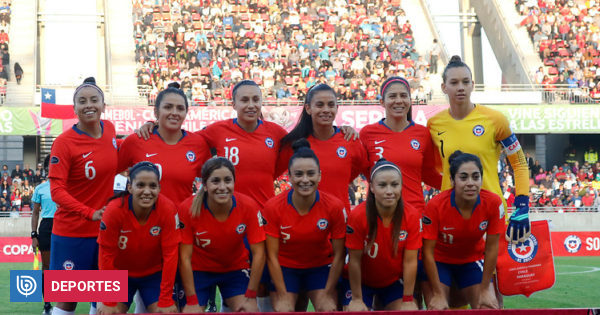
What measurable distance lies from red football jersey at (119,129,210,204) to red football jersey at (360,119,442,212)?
1.36 meters

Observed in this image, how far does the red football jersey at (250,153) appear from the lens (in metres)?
5.58

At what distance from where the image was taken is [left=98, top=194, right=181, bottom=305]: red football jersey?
4984 millimetres

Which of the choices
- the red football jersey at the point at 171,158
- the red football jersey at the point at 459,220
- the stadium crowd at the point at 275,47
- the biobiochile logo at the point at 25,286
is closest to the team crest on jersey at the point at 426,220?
the red football jersey at the point at 459,220

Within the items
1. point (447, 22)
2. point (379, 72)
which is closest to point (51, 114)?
point (379, 72)

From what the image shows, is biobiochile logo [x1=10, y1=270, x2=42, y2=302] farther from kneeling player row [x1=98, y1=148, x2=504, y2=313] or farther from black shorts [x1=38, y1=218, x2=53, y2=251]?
black shorts [x1=38, y1=218, x2=53, y2=251]

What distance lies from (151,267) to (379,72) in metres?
19.6

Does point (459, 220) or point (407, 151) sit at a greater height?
point (407, 151)

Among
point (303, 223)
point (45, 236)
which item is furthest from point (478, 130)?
point (45, 236)

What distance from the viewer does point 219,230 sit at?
5.17 m

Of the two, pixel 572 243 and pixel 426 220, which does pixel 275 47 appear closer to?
pixel 572 243

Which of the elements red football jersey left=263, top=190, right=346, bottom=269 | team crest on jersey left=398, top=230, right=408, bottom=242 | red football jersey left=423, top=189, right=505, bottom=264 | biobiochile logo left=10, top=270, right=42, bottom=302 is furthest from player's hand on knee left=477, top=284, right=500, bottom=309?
biobiochile logo left=10, top=270, right=42, bottom=302

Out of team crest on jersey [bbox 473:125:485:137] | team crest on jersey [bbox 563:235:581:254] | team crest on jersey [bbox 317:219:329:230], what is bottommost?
team crest on jersey [bbox 563:235:581:254]

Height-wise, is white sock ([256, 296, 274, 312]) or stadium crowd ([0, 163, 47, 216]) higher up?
stadium crowd ([0, 163, 47, 216])

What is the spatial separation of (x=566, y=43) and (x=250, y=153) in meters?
22.6
